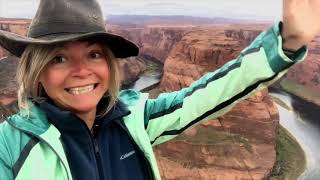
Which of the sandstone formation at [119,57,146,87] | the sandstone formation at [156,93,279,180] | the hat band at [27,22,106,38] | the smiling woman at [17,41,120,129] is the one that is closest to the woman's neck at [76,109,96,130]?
the smiling woman at [17,41,120,129]

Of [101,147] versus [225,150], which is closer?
[101,147]

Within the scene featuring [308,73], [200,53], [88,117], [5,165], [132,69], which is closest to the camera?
[5,165]

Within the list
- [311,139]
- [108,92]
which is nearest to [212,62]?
[311,139]

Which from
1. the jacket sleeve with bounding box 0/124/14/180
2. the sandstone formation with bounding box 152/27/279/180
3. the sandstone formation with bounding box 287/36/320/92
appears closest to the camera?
the jacket sleeve with bounding box 0/124/14/180

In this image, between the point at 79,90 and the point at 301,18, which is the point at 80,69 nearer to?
the point at 79,90

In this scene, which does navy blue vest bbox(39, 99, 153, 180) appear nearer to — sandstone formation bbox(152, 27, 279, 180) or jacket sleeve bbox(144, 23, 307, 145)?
jacket sleeve bbox(144, 23, 307, 145)

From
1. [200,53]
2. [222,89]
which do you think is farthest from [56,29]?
[200,53]
